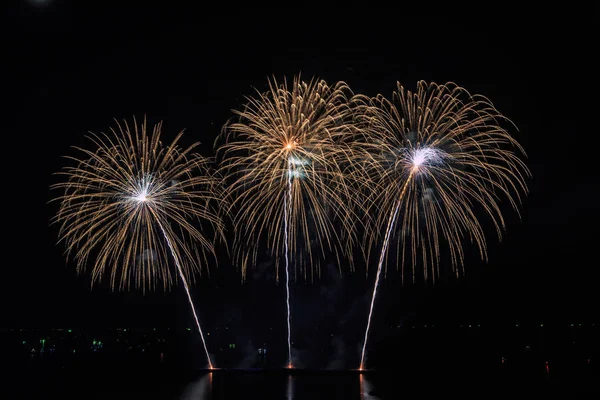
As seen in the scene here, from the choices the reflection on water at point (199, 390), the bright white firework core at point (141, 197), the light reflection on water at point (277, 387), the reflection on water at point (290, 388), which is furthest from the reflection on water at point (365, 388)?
the bright white firework core at point (141, 197)

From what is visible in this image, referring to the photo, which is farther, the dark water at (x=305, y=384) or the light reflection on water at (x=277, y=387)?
the dark water at (x=305, y=384)

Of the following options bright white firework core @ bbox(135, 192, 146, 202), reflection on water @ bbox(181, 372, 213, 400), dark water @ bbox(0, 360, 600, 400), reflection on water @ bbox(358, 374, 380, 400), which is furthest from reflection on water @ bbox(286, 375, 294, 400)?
bright white firework core @ bbox(135, 192, 146, 202)

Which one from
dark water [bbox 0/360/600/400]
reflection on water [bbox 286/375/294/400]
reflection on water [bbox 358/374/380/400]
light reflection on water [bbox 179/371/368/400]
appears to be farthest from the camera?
dark water [bbox 0/360/600/400]

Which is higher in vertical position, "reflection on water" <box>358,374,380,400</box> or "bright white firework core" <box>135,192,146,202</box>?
"bright white firework core" <box>135,192,146,202</box>

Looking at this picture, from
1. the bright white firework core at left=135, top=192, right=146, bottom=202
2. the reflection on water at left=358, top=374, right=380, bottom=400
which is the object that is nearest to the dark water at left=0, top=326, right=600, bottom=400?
the reflection on water at left=358, top=374, right=380, bottom=400

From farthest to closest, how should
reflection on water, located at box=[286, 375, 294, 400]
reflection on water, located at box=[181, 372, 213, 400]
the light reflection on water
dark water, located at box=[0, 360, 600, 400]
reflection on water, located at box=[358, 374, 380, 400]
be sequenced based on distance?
dark water, located at box=[0, 360, 600, 400], reflection on water, located at box=[181, 372, 213, 400], the light reflection on water, reflection on water, located at box=[286, 375, 294, 400], reflection on water, located at box=[358, 374, 380, 400]

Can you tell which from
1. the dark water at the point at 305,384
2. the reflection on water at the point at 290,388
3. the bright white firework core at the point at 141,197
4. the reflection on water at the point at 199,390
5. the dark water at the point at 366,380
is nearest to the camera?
the bright white firework core at the point at 141,197

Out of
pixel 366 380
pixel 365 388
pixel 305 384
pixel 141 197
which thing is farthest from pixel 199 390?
pixel 141 197

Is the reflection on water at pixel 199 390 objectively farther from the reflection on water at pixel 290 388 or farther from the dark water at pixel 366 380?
the reflection on water at pixel 290 388

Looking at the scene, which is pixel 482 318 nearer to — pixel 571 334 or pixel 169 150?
pixel 571 334

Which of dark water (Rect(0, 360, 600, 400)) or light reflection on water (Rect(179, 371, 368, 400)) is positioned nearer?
light reflection on water (Rect(179, 371, 368, 400))

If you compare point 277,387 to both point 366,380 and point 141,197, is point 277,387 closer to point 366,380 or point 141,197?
point 366,380

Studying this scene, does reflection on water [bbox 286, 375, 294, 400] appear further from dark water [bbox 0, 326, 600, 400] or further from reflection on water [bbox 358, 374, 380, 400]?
reflection on water [bbox 358, 374, 380, 400]

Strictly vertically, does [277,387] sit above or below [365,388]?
above
